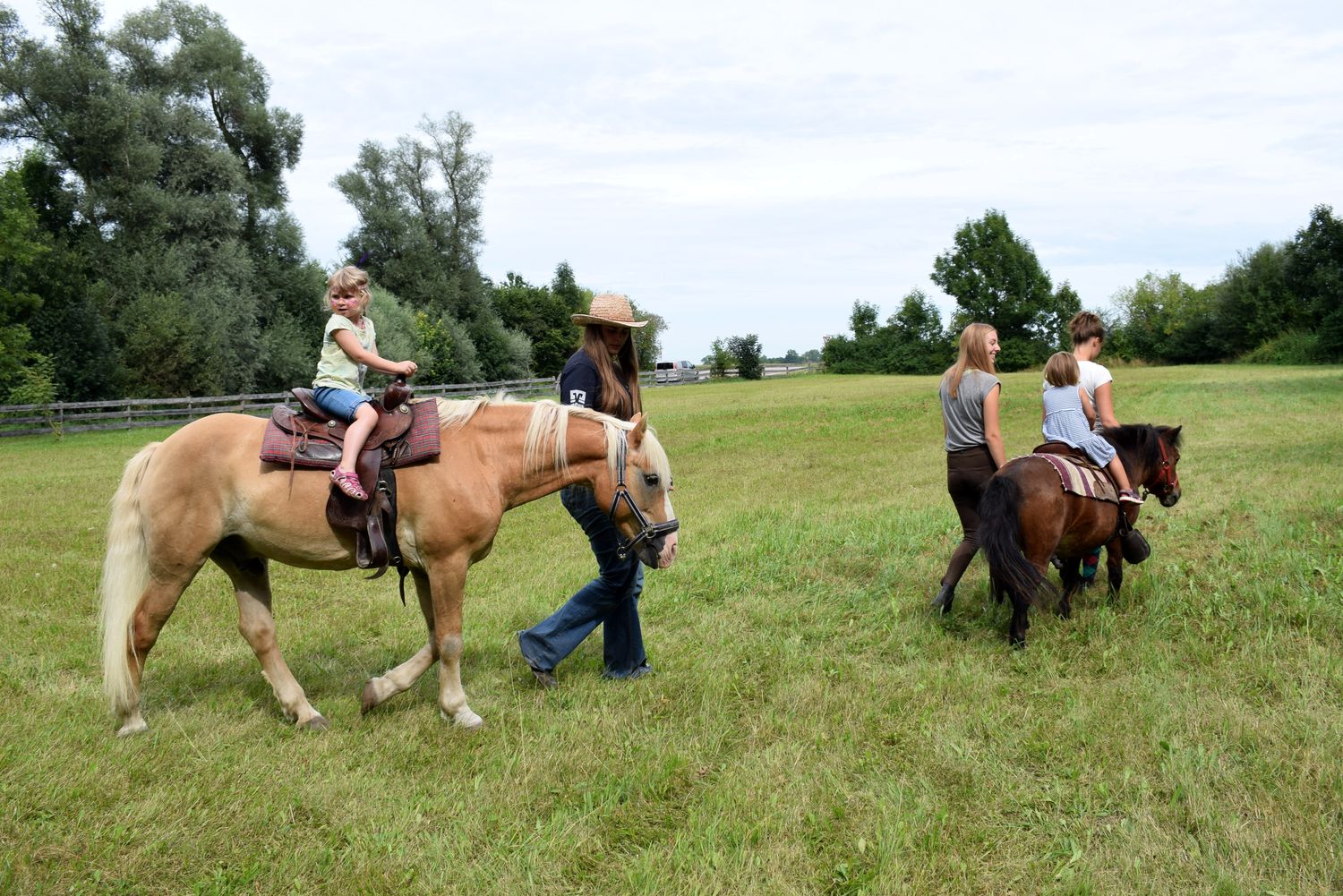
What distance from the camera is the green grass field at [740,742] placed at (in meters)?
3.75

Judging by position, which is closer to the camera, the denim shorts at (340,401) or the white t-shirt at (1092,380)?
the denim shorts at (340,401)

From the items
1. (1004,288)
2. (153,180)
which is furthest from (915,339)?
(153,180)

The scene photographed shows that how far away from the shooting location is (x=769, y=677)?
593cm

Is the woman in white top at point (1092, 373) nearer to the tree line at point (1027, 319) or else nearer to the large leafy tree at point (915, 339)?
the tree line at point (1027, 319)

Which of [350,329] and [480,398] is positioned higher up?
[350,329]

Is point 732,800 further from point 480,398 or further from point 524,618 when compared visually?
point 524,618

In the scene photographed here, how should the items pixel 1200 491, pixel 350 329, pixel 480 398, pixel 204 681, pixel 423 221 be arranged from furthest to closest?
pixel 423 221 → pixel 1200 491 → pixel 204 681 → pixel 480 398 → pixel 350 329

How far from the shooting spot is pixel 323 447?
517 centimetres

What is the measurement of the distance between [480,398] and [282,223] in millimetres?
39863

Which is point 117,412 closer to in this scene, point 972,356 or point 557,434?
point 557,434

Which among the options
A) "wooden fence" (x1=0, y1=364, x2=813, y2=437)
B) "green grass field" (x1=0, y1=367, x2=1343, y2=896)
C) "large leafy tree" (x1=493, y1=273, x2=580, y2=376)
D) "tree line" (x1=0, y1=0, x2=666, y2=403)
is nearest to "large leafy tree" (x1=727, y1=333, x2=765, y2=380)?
"large leafy tree" (x1=493, y1=273, x2=580, y2=376)

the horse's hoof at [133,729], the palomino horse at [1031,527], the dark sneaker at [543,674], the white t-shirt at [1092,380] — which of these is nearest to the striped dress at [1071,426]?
the palomino horse at [1031,527]

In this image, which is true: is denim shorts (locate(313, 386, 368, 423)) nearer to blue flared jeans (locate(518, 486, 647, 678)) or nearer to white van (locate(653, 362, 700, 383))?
blue flared jeans (locate(518, 486, 647, 678))

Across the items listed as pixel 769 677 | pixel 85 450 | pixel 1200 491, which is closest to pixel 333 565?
pixel 769 677
